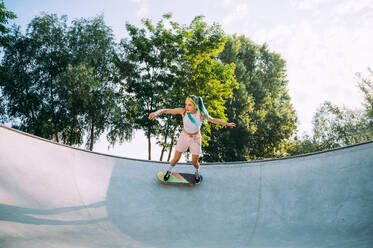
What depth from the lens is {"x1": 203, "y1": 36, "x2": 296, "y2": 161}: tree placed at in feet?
65.7

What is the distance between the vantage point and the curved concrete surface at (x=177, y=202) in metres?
3.68

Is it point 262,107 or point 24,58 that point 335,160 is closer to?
point 262,107

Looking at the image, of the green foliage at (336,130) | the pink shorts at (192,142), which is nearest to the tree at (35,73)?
the pink shorts at (192,142)

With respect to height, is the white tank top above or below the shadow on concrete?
above

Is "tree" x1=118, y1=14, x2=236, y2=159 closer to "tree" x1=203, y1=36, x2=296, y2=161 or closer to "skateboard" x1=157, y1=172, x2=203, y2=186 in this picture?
"tree" x1=203, y1=36, x2=296, y2=161

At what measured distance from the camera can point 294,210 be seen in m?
4.90

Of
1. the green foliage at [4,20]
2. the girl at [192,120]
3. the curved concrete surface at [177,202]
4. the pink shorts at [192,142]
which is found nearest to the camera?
the curved concrete surface at [177,202]

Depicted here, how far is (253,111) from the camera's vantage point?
21.6 meters

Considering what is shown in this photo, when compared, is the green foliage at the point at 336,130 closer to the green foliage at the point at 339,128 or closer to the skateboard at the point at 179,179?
the green foliage at the point at 339,128

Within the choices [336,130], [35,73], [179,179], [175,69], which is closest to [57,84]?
[35,73]

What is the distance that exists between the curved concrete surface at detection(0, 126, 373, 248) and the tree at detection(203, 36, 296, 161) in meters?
13.2

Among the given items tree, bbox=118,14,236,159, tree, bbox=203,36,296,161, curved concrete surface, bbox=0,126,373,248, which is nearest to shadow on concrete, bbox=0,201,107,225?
curved concrete surface, bbox=0,126,373,248

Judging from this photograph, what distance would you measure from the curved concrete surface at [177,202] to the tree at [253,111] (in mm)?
13178

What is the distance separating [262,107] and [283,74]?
5427mm
